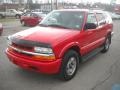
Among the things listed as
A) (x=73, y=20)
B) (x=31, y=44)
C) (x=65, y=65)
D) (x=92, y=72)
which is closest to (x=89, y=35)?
(x=73, y=20)

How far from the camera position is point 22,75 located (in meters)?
5.71

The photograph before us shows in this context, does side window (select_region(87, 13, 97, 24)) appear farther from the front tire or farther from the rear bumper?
the rear bumper

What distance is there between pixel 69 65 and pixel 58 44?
0.79 m

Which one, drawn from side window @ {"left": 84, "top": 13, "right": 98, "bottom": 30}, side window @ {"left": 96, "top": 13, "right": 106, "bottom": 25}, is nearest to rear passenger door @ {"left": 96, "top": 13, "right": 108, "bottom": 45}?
side window @ {"left": 96, "top": 13, "right": 106, "bottom": 25}

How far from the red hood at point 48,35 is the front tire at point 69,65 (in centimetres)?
45

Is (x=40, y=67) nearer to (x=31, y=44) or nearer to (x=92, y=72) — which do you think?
(x=31, y=44)

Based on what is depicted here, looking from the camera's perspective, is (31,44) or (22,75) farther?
(22,75)

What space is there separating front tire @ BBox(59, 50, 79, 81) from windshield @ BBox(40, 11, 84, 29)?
90 centimetres

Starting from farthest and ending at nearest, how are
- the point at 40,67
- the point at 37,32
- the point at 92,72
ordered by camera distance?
the point at 92,72
the point at 37,32
the point at 40,67

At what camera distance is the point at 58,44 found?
495 cm

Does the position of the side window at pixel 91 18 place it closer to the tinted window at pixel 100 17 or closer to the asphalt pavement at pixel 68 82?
the tinted window at pixel 100 17

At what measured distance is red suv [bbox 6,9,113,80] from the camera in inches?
192

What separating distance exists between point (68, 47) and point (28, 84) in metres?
1.32

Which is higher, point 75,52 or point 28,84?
point 75,52
